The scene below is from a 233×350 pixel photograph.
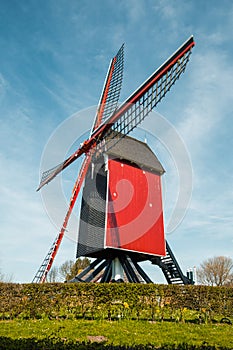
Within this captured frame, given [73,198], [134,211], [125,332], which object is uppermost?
[73,198]

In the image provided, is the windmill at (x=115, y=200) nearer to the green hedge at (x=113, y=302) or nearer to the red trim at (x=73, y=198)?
the red trim at (x=73, y=198)

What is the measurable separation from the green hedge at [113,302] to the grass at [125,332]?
981mm

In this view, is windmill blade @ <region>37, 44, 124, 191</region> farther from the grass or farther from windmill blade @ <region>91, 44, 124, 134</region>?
the grass

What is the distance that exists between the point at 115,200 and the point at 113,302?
24.8ft

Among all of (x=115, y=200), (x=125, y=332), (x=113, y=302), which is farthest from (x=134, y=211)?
(x=125, y=332)

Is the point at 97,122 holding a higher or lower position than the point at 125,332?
higher

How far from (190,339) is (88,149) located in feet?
39.1

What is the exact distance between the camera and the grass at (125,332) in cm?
569

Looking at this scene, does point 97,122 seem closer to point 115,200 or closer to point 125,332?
point 115,200

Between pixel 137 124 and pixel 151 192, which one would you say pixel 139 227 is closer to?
pixel 151 192

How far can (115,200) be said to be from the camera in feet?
52.2

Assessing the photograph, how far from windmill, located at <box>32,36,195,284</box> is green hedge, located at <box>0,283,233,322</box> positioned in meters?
5.83

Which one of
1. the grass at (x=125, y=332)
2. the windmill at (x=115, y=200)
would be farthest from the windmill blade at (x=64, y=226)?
the grass at (x=125, y=332)

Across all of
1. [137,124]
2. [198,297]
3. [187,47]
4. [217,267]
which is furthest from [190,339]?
[217,267]
